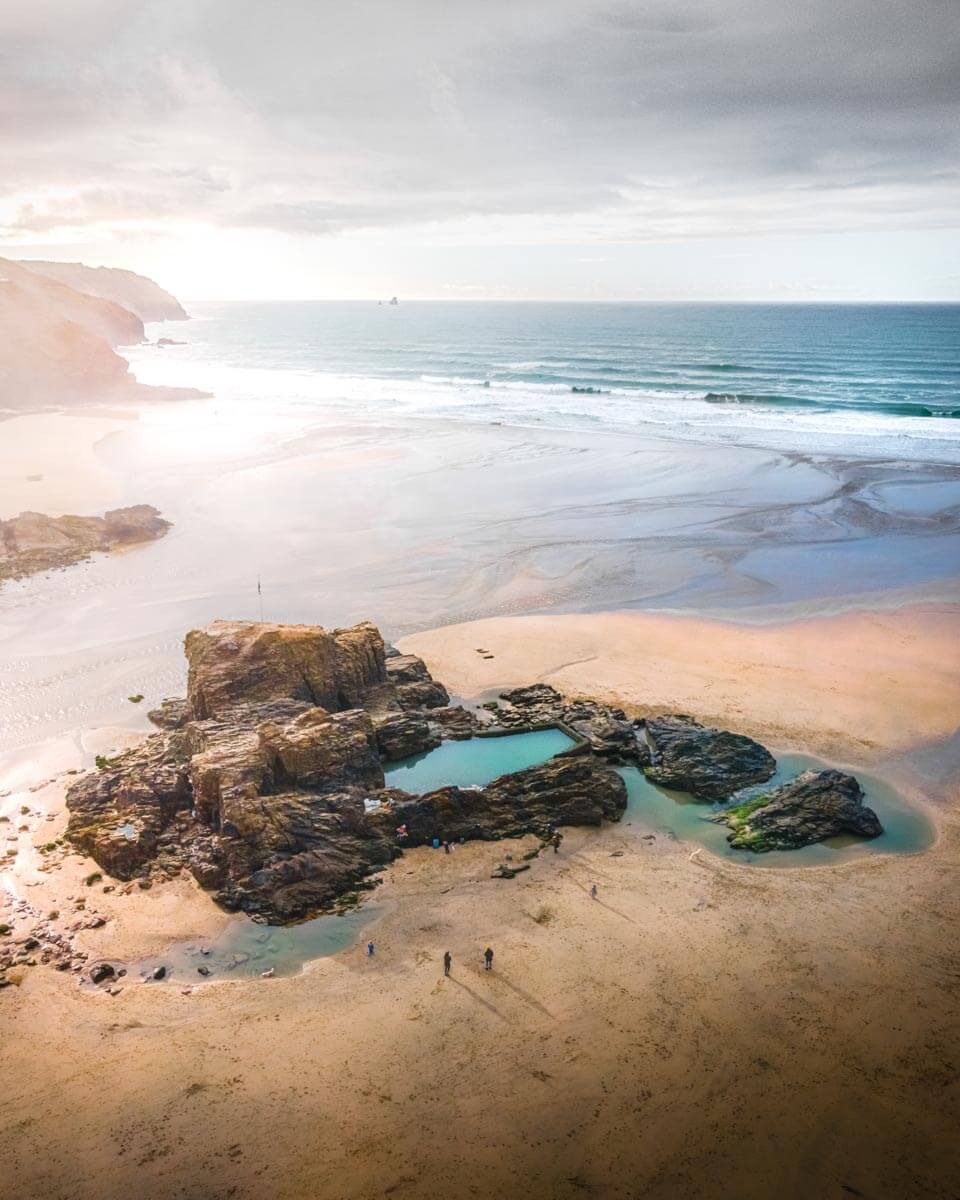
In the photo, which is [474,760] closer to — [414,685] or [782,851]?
[414,685]

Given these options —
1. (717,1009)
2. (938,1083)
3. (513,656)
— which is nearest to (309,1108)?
(717,1009)

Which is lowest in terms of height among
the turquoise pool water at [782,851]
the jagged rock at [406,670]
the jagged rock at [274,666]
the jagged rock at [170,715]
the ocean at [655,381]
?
the turquoise pool water at [782,851]

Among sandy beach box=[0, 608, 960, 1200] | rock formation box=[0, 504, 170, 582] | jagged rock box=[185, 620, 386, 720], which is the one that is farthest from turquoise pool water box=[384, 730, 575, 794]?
rock formation box=[0, 504, 170, 582]

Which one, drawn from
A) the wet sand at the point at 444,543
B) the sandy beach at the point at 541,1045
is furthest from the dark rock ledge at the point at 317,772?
the wet sand at the point at 444,543

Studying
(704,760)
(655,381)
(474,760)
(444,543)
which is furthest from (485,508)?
(655,381)

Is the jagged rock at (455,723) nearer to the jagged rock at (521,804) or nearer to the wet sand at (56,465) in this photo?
the jagged rock at (521,804)

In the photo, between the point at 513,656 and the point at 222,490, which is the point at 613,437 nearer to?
the point at 222,490
